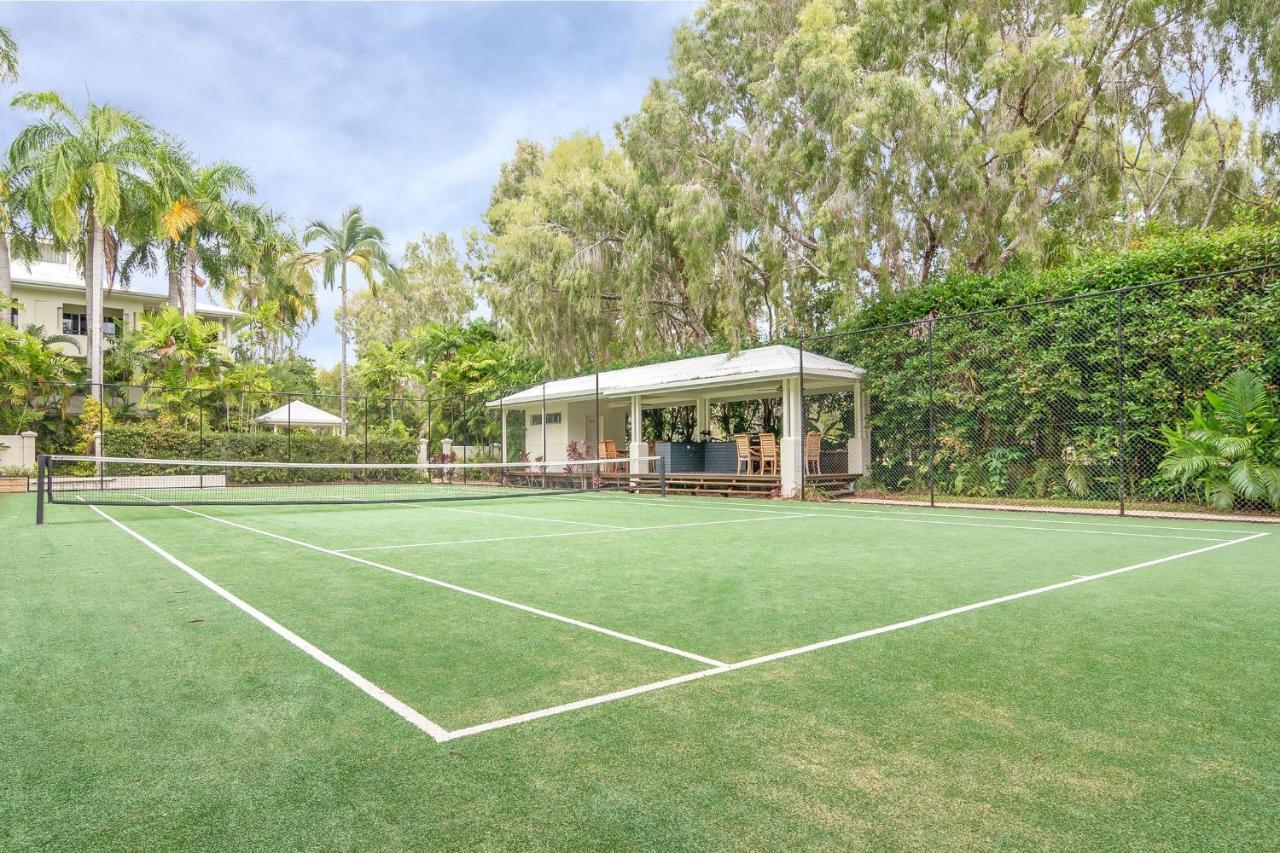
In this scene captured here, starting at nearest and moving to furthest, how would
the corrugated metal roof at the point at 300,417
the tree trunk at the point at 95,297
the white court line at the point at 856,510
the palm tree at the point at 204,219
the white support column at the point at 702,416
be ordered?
the white court line at the point at 856,510
the white support column at the point at 702,416
the tree trunk at the point at 95,297
the corrugated metal roof at the point at 300,417
the palm tree at the point at 204,219

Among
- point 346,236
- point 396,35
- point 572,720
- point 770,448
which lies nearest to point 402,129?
point 346,236

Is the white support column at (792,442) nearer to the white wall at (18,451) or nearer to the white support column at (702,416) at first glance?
the white support column at (702,416)

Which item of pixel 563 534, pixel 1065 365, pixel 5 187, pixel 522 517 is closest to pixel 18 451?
pixel 5 187

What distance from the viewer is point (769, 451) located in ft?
52.8

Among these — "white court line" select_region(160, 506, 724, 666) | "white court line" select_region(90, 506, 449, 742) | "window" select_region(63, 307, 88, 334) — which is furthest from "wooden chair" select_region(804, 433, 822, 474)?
"window" select_region(63, 307, 88, 334)

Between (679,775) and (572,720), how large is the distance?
596 millimetres

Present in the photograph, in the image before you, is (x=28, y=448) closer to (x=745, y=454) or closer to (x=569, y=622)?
(x=745, y=454)

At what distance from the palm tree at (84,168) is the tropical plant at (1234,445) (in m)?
25.7

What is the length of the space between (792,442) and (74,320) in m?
34.5

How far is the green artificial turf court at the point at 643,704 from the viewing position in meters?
2.03

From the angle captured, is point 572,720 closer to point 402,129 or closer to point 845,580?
point 845,580

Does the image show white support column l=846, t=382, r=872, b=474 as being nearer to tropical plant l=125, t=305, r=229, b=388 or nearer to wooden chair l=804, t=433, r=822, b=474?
wooden chair l=804, t=433, r=822, b=474

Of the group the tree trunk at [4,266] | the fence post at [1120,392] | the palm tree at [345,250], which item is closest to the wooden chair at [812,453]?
the fence post at [1120,392]

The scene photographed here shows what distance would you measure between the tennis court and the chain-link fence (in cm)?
148
